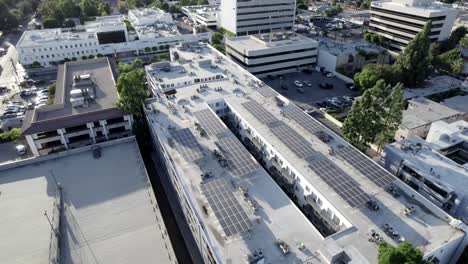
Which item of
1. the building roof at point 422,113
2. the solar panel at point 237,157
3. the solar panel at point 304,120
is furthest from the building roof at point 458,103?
the solar panel at point 237,157

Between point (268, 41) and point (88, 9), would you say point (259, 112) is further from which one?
point (88, 9)

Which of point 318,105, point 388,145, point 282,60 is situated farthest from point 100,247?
point 282,60

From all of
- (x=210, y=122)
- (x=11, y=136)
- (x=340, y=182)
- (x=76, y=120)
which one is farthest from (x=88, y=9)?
(x=340, y=182)

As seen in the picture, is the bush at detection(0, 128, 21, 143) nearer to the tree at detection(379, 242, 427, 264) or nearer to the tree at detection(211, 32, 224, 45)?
the tree at detection(379, 242, 427, 264)

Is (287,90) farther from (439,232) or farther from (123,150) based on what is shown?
(439,232)

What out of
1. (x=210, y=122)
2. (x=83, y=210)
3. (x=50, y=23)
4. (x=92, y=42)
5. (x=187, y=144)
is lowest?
(x=83, y=210)

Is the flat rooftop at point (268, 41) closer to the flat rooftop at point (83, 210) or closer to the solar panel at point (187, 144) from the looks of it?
the solar panel at point (187, 144)
